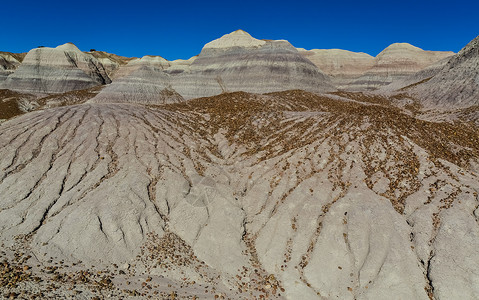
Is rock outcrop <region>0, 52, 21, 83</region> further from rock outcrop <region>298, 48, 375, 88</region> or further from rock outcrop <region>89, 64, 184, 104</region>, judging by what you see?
rock outcrop <region>298, 48, 375, 88</region>

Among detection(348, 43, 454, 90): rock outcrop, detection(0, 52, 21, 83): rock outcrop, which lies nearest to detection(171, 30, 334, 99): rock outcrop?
detection(348, 43, 454, 90): rock outcrop

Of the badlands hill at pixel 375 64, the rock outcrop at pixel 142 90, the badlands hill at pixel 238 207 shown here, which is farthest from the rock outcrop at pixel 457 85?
the rock outcrop at pixel 142 90

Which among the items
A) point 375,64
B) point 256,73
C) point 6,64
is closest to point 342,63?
point 375,64

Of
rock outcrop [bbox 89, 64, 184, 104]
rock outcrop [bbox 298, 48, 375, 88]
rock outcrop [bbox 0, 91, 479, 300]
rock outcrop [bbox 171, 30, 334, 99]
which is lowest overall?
rock outcrop [bbox 0, 91, 479, 300]

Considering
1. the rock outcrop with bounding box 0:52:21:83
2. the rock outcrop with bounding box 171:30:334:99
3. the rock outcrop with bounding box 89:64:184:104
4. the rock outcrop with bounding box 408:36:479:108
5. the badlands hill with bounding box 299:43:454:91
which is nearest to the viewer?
the rock outcrop with bounding box 408:36:479:108

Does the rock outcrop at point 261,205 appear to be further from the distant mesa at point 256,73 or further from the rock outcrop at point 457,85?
the distant mesa at point 256,73

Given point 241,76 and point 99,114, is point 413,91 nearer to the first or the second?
point 241,76
